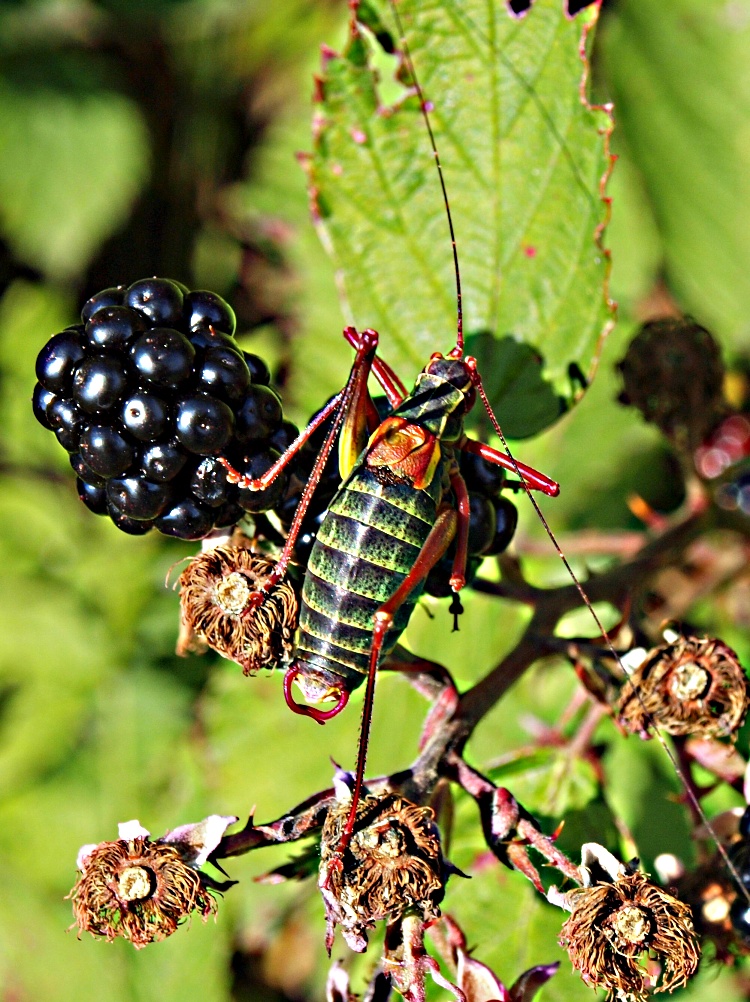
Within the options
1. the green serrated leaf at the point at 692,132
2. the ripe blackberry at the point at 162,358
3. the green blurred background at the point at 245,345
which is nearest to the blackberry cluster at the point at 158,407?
the ripe blackberry at the point at 162,358

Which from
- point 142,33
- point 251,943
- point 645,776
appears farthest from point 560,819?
point 142,33

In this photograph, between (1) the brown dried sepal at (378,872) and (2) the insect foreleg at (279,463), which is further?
(2) the insect foreleg at (279,463)

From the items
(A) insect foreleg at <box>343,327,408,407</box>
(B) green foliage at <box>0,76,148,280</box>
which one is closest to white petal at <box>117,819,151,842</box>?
(A) insect foreleg at <box>343,327,408,407</box>

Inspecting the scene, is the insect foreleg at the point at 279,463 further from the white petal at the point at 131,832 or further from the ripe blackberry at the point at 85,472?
the white petal at the point at 131,832

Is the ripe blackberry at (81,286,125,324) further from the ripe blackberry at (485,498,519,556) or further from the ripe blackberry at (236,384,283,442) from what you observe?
the ripe blackberry at (485,498,519,556)

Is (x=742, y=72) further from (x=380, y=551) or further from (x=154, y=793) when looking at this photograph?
(x=154, y=793)

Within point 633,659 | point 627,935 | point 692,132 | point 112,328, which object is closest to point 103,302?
point 112,328

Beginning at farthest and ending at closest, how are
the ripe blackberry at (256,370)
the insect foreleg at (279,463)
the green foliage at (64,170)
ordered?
the green foliage at (64,170)
the ripe blackberry at (256,370)
the insect foreleg at (279,463)

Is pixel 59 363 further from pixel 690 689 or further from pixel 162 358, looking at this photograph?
pixel 690 689
